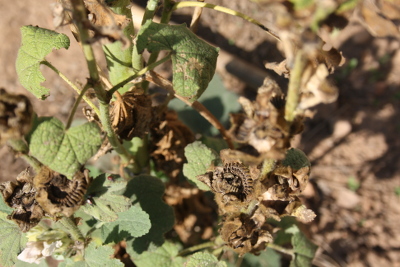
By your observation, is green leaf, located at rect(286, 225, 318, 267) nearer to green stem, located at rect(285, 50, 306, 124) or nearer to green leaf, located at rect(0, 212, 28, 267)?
green stem, located at rect(285, 50, 306, 124)

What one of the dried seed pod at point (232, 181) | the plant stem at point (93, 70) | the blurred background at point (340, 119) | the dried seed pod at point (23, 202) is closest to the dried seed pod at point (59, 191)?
the dried seed pod at point (23, 202)

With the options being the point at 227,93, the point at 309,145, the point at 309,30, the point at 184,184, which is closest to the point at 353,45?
the point at 309,145

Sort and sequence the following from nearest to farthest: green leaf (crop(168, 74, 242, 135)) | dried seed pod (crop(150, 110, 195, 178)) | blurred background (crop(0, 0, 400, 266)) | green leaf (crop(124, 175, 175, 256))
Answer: green leaf (crop(124, 175, 175, 256)), dried seed pod (crop(150, 110, 195, 178)), green leaf (crop(168, 74, 242, 135)), blurred background (crop(0, 0, 400, 266))

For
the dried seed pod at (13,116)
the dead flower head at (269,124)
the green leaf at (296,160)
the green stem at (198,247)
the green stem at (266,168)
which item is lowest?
the green stem at (198,247)

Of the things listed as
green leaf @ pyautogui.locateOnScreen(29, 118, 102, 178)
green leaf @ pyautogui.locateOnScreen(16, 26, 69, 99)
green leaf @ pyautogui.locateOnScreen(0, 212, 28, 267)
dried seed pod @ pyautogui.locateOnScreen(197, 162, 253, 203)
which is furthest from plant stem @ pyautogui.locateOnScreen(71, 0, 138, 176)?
green leaf @ pyautogui.locateOnScreen(0, 212, 28, 267)

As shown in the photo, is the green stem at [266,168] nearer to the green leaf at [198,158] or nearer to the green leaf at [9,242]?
the green leaf at [198,158]

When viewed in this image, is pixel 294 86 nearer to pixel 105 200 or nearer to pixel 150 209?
pixel 105 200
